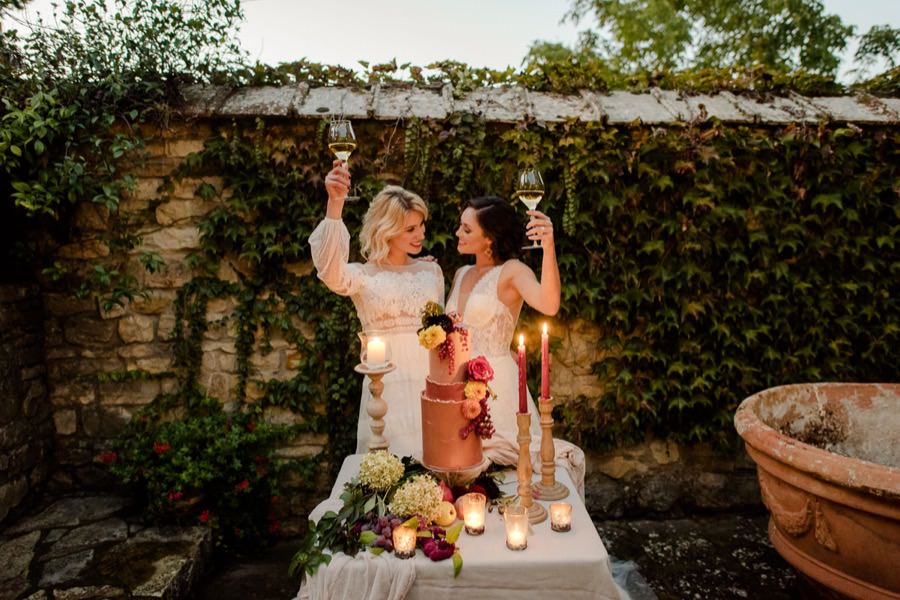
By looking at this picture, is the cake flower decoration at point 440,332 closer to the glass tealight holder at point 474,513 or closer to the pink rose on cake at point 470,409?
the pink rose on cake at point 470,409

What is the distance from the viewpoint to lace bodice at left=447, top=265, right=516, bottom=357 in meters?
2.72

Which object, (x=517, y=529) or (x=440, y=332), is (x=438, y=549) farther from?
(x=440, y=332)

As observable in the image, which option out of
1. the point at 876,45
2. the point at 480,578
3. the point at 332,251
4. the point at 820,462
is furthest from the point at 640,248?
the point at 876,45

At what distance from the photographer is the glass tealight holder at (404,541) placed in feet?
5.49

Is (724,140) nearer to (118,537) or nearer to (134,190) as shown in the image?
(134,190)

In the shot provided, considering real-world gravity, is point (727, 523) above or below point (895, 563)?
below

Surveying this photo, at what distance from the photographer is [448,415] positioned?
1904 mm

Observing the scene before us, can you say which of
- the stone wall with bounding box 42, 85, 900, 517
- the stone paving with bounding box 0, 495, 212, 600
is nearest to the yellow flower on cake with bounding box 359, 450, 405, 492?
the stone paving with bounding box 0, 495, 212, 600

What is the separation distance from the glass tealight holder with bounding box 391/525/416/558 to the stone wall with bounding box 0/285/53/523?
2904mm

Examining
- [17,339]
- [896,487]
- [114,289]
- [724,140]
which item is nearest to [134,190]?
[114,289]

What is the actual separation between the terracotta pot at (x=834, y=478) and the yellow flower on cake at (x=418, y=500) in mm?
1674

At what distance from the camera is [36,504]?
11.7 feet

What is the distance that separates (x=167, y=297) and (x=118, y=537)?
1447 mm

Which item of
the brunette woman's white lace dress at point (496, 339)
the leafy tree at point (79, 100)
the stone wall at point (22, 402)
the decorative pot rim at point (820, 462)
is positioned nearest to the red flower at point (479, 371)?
the brunette woman's white lace dress at point (496, 339)
